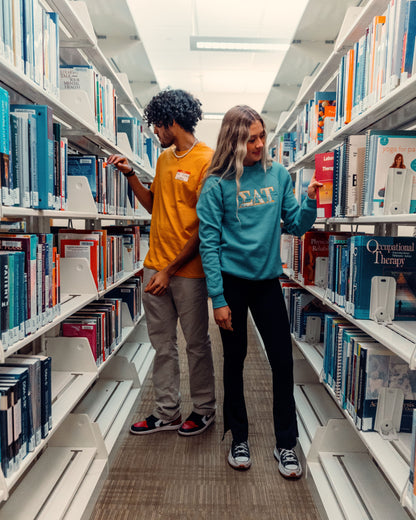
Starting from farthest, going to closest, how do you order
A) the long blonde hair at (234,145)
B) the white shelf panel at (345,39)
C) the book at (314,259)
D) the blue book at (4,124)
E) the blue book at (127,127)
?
1. the blue book at (127,127)
2. the book at (314,259)
3. the long blonde hair at (234,145)
4. the white shelf panel at (345,39)
5. the blue book at (4,124)

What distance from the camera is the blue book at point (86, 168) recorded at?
2.13 meters

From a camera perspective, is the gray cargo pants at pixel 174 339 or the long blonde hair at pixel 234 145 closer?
the long blonde hair at pixel 234 145

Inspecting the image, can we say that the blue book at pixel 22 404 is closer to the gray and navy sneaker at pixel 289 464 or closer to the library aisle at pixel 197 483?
the library aisle at pixel 197 483

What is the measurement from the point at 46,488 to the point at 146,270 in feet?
3.30

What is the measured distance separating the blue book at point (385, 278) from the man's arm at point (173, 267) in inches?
28.2

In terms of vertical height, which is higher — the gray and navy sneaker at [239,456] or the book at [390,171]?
the book at [390,171]

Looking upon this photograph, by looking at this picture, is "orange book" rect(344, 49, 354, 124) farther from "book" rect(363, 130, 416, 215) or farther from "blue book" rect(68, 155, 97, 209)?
"blue book" rect(68, 155, 97, 209)

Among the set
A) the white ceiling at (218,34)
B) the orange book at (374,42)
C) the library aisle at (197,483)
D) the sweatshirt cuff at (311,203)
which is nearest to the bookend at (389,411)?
the library aisle at (197,483)

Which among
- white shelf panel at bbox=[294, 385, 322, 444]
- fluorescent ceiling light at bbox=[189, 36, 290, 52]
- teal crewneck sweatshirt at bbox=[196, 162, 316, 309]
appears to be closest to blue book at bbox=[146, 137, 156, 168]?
fluorescent ceiling light at bbox=[189, 36, 290, 52]

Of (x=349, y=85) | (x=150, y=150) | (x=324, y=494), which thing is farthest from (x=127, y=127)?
(x=324, y=494)

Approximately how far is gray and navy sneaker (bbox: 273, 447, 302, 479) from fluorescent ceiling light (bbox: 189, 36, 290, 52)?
364 centimetres

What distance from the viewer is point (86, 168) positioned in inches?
A: 84.4

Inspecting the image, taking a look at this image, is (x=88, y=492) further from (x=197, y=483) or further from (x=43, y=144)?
(x=43, y=144)

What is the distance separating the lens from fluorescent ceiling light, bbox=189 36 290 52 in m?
4.17
